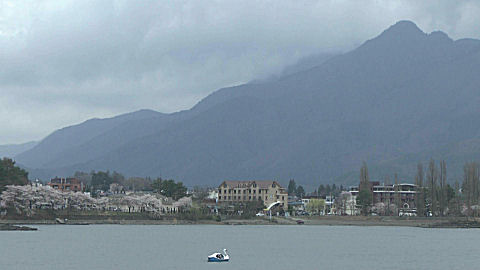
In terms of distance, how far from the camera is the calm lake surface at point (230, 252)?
8075cm

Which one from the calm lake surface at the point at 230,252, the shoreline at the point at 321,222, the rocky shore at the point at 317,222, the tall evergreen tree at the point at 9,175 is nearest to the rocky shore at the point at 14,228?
the calm lake surface at the point at 230,252

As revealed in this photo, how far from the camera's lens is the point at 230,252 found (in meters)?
97.3

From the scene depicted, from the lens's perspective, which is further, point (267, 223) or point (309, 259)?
point (267, 223)

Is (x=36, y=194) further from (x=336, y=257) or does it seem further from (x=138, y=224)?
(x=336, y=257)

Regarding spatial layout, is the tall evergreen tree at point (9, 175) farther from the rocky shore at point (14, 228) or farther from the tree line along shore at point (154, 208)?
the rocky shore at point (14, 228)

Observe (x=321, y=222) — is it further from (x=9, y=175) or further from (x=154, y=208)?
(x=9, y=175)

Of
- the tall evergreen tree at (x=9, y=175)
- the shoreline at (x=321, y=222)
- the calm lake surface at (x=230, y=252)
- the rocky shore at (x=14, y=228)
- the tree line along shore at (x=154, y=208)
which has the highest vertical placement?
the tall evergreen tree at (x=9, y=175)

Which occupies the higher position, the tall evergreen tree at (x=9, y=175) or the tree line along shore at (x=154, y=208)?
the tall evergreen tree at (x=9, y=175)

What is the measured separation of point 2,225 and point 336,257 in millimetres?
75191

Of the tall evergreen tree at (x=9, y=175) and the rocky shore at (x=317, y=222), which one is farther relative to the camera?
the rocky shore at (x=317, y=222)

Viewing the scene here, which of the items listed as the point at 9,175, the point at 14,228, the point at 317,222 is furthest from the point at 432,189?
the point at 14,228

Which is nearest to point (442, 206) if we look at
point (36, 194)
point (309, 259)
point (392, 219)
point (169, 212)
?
point (392, 219)

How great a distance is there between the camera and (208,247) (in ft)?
340

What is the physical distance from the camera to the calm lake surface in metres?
80.8
